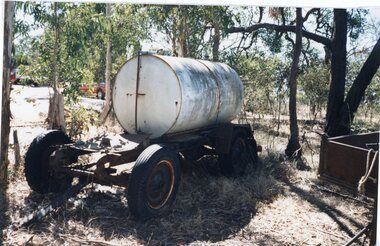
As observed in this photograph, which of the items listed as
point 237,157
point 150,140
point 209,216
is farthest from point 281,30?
point 209,216

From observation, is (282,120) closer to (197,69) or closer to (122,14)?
(197,69)

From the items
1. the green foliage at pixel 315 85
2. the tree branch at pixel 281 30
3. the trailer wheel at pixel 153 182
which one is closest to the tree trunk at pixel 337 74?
the tree branch at pixel 281 30

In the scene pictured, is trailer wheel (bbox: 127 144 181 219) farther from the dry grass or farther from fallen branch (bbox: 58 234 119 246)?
fallen branch (bbox: 58 234 119 246)

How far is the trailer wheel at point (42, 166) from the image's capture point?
5.27 m

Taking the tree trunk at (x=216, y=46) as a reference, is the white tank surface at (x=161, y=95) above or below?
below

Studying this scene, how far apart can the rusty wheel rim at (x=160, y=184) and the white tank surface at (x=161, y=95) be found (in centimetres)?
79

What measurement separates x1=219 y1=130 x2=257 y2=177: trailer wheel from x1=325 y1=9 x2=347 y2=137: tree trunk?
1.49m

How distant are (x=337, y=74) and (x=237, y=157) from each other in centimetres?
250

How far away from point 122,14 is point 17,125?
4100 millimetres

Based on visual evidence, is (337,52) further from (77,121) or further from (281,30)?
(77,121)

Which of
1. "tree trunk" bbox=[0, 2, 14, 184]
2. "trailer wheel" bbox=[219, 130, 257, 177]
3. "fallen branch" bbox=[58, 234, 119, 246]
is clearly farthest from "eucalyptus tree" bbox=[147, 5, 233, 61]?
"fallen branch" bbox=[58, 234, 119, 246]

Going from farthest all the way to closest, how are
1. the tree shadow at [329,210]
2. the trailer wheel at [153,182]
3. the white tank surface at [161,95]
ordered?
the white tank surface at [161,95], the tree shadow at [329,210], the trailer wheel at [153,182]

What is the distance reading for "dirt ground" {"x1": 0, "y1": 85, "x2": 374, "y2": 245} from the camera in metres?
4.34

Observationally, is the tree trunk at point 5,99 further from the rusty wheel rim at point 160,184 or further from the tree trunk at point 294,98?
the tree trunk at point 294,98
